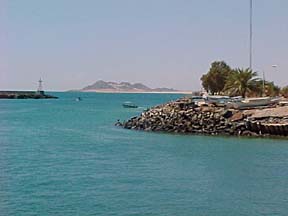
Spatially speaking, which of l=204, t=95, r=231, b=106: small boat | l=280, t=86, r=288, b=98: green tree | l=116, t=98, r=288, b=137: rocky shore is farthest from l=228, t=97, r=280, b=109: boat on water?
l=280, t=86, r=288, b=98: green tree

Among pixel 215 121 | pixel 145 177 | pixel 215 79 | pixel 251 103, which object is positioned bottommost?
pixel 145 177

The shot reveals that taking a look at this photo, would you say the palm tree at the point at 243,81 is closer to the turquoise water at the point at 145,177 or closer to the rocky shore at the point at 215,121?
the rocky shore at the point at 215,121

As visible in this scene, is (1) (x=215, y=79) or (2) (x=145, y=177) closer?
(2) (x=145, y=177)

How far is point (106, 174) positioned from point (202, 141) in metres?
21.2

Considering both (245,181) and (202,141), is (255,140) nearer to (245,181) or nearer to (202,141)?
(202,141)

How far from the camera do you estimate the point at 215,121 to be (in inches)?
2530

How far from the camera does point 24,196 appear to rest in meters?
28.9

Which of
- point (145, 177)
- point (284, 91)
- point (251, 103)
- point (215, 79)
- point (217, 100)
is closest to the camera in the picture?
point (145, 177)

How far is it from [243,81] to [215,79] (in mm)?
26436

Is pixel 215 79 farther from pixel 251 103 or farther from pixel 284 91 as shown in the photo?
pixel 251 103

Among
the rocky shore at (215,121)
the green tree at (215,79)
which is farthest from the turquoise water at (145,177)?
the green tree at (215,79)

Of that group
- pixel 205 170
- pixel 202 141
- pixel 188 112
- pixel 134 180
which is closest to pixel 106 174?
pixel 134 180

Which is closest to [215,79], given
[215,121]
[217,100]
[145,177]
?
[217,100]

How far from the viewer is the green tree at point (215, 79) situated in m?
109
